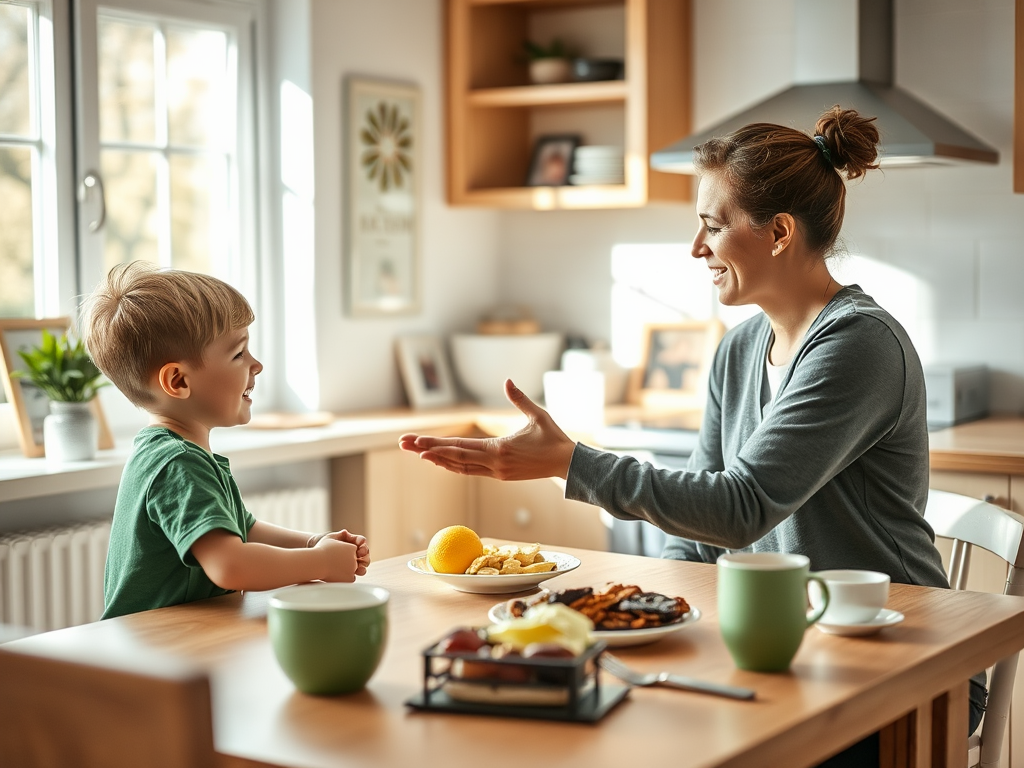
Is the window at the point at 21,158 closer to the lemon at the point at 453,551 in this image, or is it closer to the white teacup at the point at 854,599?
the lemon at the point at 453,551

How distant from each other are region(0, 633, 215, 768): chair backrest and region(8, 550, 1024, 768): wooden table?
0.11m

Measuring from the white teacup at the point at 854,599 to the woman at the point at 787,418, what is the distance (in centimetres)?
22

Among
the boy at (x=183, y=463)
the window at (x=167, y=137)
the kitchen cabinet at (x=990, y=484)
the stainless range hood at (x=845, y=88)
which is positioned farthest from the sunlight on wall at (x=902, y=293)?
the boy at (x=183, y=463)

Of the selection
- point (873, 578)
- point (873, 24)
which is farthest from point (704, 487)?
point (873, 24)

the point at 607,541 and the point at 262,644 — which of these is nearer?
the point at 262,644

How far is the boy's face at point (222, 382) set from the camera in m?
1.75

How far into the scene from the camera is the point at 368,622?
119cm

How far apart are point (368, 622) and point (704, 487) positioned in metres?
0.58

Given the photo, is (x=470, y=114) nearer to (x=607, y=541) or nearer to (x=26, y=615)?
(x=607, y=541)

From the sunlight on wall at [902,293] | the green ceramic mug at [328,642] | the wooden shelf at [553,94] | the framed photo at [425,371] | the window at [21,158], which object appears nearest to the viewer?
→ the green ceramic mug at [328,642]

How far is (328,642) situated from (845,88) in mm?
2510

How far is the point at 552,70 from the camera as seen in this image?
383 centimetres

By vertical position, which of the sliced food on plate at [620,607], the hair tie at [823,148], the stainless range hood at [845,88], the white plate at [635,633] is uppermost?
the stainless range hood at [845,88]

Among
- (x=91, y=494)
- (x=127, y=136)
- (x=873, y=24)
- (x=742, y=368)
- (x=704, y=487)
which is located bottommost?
(x=91, y=494)
